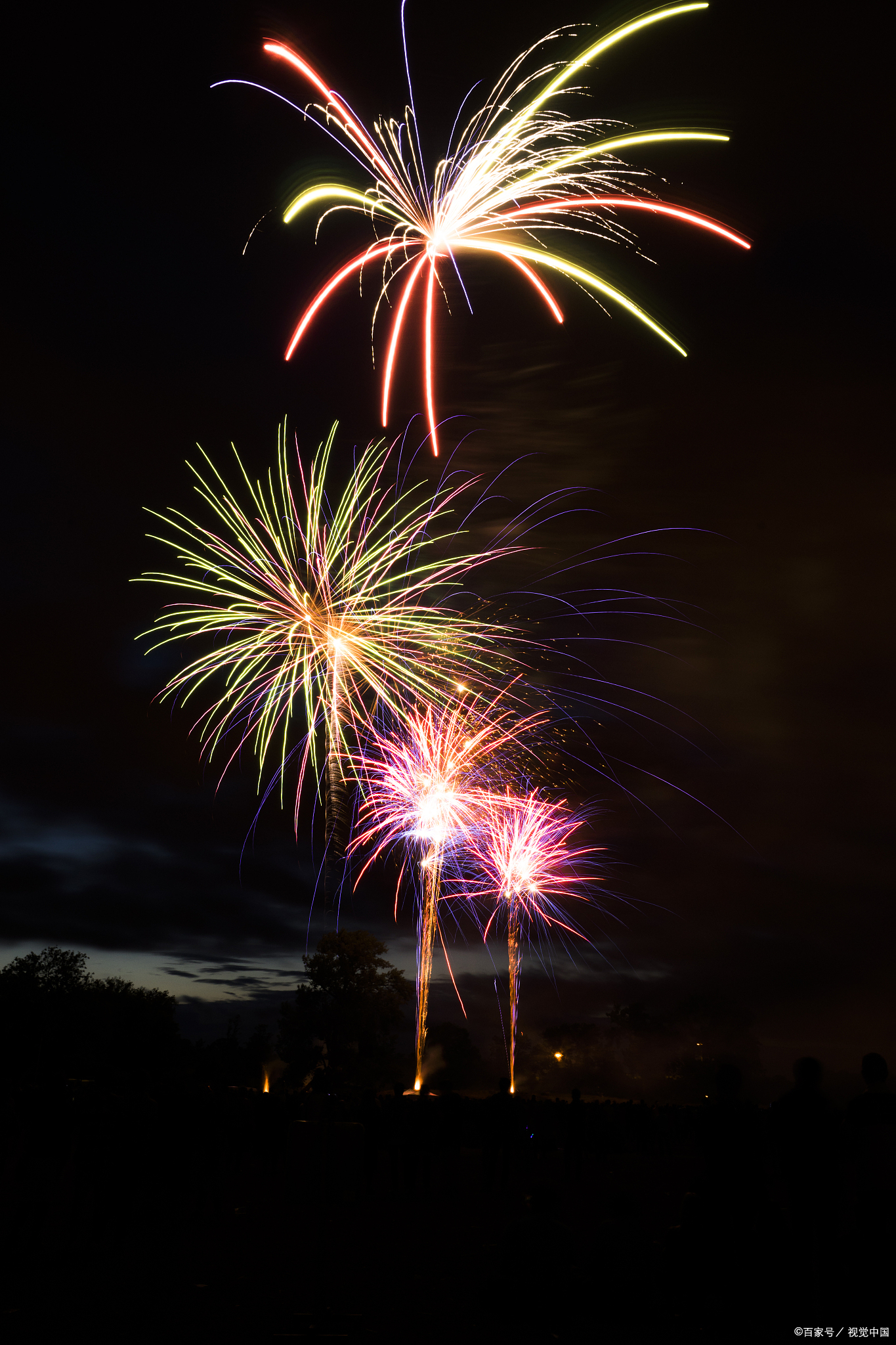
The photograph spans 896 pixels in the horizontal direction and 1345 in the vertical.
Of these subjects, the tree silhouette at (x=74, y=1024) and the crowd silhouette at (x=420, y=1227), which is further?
the tree silhouette at (x=74, y=1024)

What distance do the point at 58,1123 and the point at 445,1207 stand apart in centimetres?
611

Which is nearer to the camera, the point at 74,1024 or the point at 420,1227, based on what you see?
the point at 420,1227

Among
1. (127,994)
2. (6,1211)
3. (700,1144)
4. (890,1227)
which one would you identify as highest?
(127,994)

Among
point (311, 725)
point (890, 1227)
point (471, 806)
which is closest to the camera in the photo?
point (890, 1227)

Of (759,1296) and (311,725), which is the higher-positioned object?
(311,725)

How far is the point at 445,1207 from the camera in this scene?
12844 millimetres

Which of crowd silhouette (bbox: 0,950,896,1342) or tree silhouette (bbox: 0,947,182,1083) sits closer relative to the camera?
crowd silhouette (bbox: 0,950,896,1342)

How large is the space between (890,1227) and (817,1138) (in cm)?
73

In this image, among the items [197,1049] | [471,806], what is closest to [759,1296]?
[471,806]

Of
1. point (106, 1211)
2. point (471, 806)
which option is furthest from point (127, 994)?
point (106, 1211)

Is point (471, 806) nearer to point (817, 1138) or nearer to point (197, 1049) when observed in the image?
point (817, 1138)

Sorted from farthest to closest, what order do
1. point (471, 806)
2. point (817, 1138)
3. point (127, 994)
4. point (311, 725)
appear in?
point (127, 994), point (471, 806), point (311, 725), point (817, 1138)

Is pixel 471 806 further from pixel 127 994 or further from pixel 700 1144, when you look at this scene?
pixel 127 994

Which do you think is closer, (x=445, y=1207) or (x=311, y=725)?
(x=445, y=1207)
